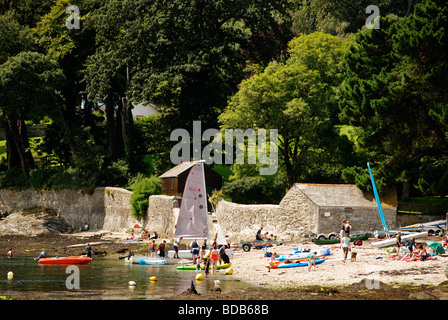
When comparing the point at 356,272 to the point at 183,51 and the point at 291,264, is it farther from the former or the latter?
the point at 183,51

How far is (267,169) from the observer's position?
49.8m

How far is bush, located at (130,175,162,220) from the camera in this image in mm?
55656

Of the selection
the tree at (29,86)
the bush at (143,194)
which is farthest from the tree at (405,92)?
the tree at (29,86)

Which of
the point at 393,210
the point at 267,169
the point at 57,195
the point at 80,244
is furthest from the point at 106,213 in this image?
the point at 393,210

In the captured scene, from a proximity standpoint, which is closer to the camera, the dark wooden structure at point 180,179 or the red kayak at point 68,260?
the red kayak at point 68,260

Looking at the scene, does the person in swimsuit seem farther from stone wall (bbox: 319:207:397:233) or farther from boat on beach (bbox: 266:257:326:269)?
stone wall (bbox: 319:207:397:233)

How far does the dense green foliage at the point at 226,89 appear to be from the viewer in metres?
37.6

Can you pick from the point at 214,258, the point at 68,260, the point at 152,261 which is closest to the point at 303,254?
the point at 214,258

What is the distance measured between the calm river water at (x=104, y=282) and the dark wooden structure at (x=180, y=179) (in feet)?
45.8

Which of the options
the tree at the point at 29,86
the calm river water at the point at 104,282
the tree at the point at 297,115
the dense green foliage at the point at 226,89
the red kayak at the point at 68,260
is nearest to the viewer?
the calm river water at the point at 104,282

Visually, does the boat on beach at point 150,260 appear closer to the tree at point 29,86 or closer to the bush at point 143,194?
the bush at point 143,194

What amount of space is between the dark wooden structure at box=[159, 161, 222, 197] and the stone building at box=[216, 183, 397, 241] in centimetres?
1108

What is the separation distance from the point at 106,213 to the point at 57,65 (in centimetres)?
1590

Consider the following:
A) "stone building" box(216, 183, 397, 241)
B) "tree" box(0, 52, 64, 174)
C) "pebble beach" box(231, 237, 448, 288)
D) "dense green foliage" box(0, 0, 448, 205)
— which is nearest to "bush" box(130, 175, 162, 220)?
"dense green foliage" box(0, 0, 448, 205)
